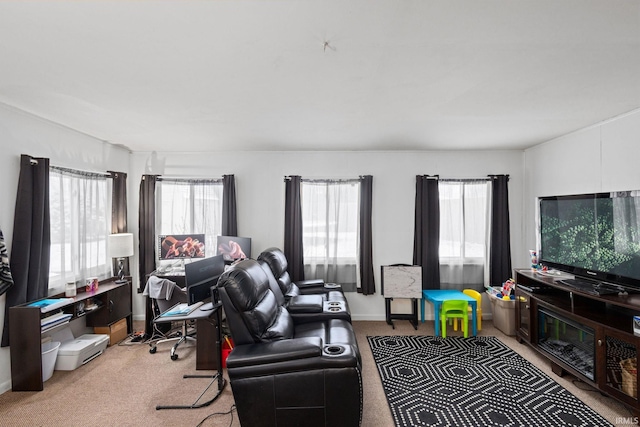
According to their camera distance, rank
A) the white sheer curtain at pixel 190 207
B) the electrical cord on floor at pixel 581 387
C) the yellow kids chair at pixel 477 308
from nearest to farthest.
Answer: 1. the electrical cord on floor at pixel 581 387
2. the yellow kids chair at pixel 477 308
3. the white sheer curtain at pixel 190 207

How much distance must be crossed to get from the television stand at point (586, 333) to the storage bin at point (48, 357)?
493 cm

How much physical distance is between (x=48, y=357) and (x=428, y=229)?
465 cm

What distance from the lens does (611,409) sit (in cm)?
242

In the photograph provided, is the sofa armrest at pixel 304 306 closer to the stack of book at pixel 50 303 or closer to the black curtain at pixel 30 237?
the stack of book at pixel 50 303

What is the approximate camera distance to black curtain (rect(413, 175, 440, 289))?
4418 mm

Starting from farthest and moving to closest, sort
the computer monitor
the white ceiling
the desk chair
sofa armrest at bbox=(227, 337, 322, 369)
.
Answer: the desk chair
the computer monitor
sofa armrest at bbox=(227, 337, 322, 369)
the white ceiling

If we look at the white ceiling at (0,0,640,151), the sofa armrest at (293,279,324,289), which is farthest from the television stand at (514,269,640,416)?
the sofa armrest at (293,279,324,289)

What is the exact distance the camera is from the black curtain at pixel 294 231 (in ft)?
14.6

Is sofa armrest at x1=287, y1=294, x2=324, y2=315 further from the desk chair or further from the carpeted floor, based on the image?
the desk chair

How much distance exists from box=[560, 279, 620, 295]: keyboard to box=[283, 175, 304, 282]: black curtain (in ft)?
10.2

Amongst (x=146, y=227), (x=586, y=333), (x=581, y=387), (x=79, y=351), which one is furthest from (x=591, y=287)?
(x=146, y=227)

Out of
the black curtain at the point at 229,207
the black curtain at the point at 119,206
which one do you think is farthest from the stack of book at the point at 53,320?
the black curtain at the point at 229,207

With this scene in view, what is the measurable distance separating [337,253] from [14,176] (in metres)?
3.72

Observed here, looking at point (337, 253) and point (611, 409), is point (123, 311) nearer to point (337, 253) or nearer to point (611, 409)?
point (337, 253)
